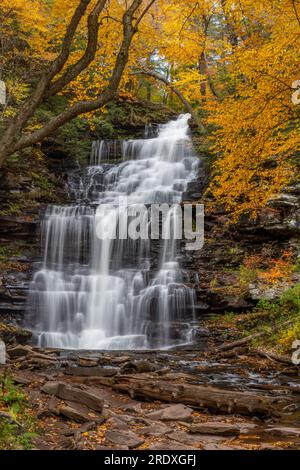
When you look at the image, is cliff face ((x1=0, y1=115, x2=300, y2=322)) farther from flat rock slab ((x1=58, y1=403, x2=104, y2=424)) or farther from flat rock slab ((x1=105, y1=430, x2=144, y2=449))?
flat rock slab ((x1=105, y1=430, x2=144, y2=449))

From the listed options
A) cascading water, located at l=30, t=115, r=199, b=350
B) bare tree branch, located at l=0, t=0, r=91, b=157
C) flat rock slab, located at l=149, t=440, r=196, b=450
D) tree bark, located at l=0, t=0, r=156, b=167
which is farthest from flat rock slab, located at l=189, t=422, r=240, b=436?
cascading water, located at l=30, t=115, r=199, b=350

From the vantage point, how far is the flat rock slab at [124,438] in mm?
4719

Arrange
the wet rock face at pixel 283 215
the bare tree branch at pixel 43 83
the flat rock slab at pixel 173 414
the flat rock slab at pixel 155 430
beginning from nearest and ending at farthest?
the flat rock slab at pixel 155 430
the flat rock slab at pixel 173 414
the bare tree branch at pixel 43 83
the wet rock face at pixel 283 215

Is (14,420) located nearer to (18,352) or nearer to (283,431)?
(283,431)

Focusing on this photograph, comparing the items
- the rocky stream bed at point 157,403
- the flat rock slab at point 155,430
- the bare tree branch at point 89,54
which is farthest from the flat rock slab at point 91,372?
the bare tree branch at point 89,54

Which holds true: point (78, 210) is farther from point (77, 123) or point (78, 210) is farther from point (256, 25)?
point (256, 25)

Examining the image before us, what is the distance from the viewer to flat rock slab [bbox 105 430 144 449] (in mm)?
4719

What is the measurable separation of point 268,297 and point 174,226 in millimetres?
5008

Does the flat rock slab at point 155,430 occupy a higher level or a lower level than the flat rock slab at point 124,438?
lower

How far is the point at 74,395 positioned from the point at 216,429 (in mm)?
2061

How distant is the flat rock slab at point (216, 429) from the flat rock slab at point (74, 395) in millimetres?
1308

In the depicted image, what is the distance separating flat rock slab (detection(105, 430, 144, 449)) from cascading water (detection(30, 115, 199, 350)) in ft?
25.6

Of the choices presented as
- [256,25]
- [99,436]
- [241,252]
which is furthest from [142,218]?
[99,436]

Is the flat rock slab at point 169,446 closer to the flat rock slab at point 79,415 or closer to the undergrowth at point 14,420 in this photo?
the flat rock slab at point 79,415
